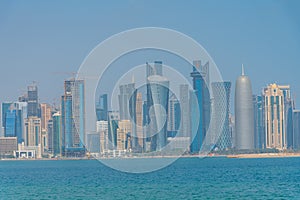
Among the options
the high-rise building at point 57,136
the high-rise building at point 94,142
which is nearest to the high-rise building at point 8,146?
the high-rise building at point 57,136

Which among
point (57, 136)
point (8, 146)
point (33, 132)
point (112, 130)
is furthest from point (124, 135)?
point (33, 132)

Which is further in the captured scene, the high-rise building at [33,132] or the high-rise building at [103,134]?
the high-rise building at [33,132]

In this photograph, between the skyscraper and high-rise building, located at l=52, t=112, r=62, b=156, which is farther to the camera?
high-rise building, located at l=52, t=112, r=62, b=156

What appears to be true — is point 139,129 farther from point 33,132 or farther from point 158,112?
point 33,132

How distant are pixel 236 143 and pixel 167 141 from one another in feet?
86.3

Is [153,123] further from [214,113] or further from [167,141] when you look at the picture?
[214,113]

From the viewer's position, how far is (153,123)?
7269 centimetres

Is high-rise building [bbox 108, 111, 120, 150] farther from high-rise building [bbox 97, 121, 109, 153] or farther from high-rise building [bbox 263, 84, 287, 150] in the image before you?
high-rise building [bbox 263, 84, 287, 150]

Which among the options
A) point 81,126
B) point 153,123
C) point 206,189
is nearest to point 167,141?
point 153,123

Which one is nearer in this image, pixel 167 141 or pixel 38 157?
pixel 167 141

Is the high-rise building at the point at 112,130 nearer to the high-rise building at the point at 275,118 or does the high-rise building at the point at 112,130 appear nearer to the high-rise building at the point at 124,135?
the high-rise building at the point at 124,135

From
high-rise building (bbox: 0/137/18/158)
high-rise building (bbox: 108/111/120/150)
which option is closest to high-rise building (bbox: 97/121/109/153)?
high-rise building (bbox: 108/111/120/150)

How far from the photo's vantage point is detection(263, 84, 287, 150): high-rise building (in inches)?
4668

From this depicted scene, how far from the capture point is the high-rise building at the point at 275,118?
118562mm
